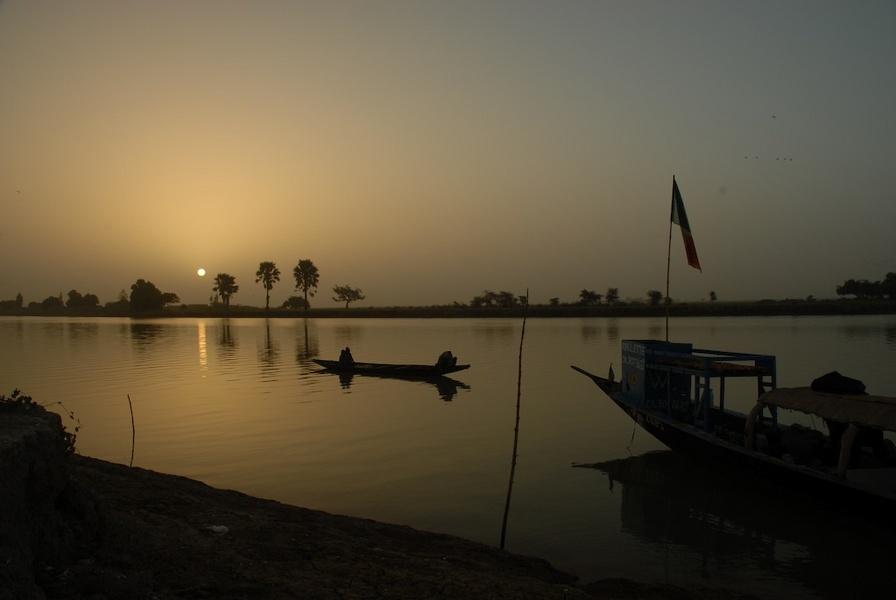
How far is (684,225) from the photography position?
18.8 m

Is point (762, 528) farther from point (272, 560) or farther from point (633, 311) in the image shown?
Result: point (633, 311)

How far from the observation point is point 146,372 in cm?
3628

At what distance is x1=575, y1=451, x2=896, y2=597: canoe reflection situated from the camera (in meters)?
9.18

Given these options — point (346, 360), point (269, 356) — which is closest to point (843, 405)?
point (346, 360)

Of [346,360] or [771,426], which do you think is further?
[346,360]

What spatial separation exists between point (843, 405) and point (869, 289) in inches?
6955

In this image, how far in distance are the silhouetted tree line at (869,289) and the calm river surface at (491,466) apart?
145m

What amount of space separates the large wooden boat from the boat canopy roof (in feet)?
0.05

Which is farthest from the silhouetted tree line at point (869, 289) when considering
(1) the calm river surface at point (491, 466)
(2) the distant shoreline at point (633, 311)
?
(1) the calm river surface at point (491, 466)

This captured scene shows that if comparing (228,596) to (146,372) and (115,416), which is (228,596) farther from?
(146,372)

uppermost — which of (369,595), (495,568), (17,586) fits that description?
(17,586)

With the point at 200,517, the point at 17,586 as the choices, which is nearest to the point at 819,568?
the point at 200,517

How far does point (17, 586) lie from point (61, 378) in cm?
3354

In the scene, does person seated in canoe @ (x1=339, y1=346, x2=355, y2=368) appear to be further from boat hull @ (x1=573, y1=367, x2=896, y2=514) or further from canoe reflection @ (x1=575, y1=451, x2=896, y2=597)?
canoe reflection @ (x1=575, y1=451, x2=896, y2=597)
